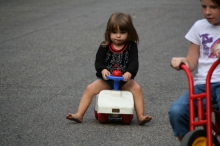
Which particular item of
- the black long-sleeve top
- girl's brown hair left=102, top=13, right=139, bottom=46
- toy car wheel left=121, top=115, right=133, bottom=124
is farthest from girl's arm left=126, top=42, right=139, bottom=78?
toy car wheel left=121, top=115, right=133, bottom=124

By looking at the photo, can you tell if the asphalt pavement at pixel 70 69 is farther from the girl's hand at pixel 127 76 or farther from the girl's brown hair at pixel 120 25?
the girl's brown hair at pixel 120 25

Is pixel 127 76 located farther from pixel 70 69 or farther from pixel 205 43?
pixel 70 69

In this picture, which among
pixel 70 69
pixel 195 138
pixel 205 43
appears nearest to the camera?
pixel 195 138

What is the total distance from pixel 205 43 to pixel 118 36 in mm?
1607

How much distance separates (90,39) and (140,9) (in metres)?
4.72

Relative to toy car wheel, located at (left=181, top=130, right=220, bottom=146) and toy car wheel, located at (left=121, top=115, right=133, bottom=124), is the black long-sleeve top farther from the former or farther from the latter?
toy car wheel, located at (left=181, top=130, right=220, bottom=146)

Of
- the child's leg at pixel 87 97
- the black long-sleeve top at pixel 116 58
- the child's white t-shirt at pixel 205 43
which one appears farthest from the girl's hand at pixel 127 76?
the child's white t-shirt at pixel 205 43

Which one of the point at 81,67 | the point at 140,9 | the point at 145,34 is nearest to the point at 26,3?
the point at 140,9

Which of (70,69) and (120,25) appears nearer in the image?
(120,25)

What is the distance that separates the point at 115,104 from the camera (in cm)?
564

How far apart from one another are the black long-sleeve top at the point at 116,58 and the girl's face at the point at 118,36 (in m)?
0.08

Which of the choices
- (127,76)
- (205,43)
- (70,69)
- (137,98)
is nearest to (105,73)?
(127,76)

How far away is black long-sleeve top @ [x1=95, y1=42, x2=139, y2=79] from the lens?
582 centimetres

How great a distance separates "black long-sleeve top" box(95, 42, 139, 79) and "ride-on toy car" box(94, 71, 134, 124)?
0.63 ft
